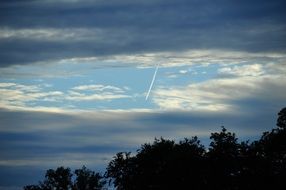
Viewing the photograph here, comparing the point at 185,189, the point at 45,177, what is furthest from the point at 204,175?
the point at 45,177

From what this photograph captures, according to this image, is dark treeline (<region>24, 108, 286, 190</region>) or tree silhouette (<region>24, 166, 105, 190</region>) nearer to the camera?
dark treeline (<region>24, 108, 286, 190</region>)

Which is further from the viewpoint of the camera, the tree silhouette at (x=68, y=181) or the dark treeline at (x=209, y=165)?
the tree silhouette at (x=68, y=181)

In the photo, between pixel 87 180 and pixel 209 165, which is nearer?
pixel 209 165

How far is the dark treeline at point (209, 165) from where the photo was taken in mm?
66875

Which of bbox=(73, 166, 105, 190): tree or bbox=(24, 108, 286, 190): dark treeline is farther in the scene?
bbox=(73, 166, 105, 190): tree

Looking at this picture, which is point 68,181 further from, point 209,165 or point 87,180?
point 209,165

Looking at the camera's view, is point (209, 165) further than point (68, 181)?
No

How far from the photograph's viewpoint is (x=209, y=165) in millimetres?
68250

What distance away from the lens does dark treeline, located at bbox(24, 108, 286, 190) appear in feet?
219

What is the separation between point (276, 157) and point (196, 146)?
35.0ft

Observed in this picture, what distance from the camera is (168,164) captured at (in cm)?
6844

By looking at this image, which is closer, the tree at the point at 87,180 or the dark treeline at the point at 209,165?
the dark treeline at the point at 209,165

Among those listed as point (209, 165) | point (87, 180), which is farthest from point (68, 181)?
point (209, 165)

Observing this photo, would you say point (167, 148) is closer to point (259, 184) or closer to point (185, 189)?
point (185, 189)
